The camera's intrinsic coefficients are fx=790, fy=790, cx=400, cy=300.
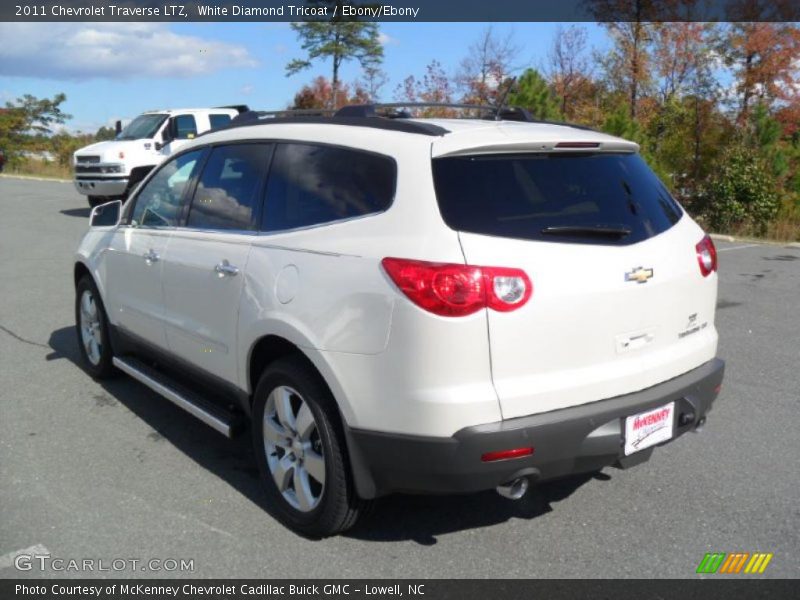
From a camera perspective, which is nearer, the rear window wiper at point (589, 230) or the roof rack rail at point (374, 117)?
the rear window wiper at point (589, 230)

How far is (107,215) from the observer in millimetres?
5641

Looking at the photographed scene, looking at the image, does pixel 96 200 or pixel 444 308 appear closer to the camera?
pixel 444 308

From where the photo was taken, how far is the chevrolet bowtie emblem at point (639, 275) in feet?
10.7

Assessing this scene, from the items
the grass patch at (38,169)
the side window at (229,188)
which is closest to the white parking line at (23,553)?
the side window at (229,188)

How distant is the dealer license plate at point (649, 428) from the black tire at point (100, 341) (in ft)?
12.5

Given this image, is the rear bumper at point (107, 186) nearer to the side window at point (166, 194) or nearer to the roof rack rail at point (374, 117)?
the side window at point (166, 194)

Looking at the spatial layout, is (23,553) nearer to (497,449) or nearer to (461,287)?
(497,449)

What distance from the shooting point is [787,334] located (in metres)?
7.01

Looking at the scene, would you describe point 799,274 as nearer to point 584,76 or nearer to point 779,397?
point 779,397

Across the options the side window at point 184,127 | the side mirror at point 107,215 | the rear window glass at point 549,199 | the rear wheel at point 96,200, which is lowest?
the rear wheel at point 96,200

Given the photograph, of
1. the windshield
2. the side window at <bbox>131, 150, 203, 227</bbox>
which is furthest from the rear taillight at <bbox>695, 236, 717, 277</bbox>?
the windshield

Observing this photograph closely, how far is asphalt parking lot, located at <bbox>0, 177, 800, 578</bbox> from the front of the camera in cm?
337

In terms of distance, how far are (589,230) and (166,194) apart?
2789 millimetres

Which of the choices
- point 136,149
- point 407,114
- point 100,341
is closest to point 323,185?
point 407,114
